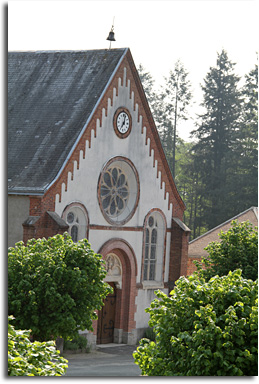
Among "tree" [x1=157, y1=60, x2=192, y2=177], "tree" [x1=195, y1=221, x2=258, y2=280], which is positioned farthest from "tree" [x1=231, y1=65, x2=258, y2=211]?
"tree" [x1=195, y1=221, x2=258, y2=280]

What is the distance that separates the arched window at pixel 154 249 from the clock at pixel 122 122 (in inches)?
107

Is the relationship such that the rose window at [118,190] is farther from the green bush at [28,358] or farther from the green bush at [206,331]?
the green bush at [28,358]

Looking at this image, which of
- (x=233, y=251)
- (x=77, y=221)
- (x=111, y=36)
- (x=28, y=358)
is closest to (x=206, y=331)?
(x=28, y=358)

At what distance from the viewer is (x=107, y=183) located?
2014 cm

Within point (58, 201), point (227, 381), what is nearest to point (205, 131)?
point (227, 381)

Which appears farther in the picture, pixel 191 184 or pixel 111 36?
pixel 191 184

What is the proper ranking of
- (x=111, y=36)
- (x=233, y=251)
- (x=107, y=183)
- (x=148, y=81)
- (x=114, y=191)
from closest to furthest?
(x=111, y=36)
(x=148, y=81)
(x=233, y=251)
(x=107, y=183)
(x=114, y=191)

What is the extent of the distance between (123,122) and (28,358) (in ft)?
43.0

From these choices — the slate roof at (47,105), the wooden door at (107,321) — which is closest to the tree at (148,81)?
the slate roof at (47,105)

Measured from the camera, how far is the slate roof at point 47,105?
38.0ft

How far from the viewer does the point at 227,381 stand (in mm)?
8555

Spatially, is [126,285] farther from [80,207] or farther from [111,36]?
[111,36]

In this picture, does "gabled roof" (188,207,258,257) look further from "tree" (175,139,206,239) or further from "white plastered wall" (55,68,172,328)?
"white plastered wall" (55,68,172,328)

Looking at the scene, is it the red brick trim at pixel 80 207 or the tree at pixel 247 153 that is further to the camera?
the red brick trim at pixel 80 207
